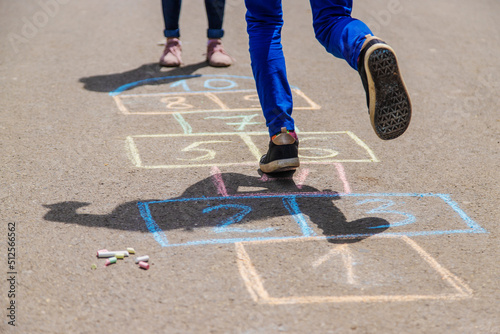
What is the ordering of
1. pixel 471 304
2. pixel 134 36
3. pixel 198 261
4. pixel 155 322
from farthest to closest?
1. pixel 134 36
2. pixel 198 261
3. pixel 471 304
4. pixel 155 322

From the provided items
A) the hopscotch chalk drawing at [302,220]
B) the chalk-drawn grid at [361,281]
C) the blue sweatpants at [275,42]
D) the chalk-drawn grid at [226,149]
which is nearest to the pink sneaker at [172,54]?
the hopscotch chalk drawing at [302,220]

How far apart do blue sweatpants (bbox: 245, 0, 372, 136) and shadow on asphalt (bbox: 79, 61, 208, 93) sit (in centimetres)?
216

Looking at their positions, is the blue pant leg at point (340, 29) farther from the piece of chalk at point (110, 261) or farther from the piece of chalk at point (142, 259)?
the piece of chalk at point (110, 261)

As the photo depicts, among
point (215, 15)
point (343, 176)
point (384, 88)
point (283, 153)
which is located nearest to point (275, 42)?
point (283, 153)

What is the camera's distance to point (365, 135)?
4.23 meters

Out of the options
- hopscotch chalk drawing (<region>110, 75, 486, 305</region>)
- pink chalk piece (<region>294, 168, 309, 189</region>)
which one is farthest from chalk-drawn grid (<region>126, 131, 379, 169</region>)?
pink chalk piece (<region>294, 168, 309, 189</region>)

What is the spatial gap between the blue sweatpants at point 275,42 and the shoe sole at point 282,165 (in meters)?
0.16

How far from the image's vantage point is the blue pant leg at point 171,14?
18.6ft

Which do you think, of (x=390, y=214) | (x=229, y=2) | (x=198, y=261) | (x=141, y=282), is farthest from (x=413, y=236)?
(x=229, y=2)

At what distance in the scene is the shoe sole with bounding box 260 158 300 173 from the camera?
133 inches

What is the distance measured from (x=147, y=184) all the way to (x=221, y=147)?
2.39 ft

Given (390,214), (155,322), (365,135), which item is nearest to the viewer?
(155,322)

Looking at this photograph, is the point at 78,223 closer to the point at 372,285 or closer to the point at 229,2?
the point at 372,285

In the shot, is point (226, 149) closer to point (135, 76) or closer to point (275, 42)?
point (275, 42)
